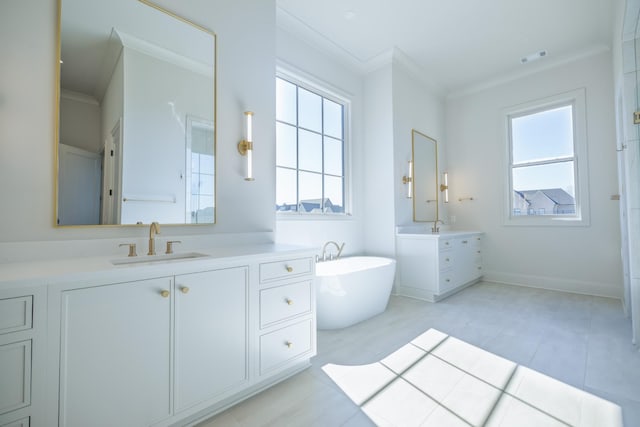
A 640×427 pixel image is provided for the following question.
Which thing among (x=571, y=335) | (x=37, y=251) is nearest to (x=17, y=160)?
(x=37, y=251)

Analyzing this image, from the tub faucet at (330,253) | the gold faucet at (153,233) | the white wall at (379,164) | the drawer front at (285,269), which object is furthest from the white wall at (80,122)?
the white wall at (379,164)

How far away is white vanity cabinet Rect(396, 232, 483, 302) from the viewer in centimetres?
336

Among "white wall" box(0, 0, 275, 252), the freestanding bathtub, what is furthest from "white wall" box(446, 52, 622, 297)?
"white wall" box(0, 0, 275, 252)

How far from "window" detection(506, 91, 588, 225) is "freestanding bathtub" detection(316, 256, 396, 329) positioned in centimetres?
259

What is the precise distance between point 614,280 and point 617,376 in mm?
2407

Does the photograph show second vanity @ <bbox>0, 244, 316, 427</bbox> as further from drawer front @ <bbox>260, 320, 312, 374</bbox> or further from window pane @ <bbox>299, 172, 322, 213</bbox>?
window pane @ <bbox>299, 172, 322, 213</bbox>

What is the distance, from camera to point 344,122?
150 inches

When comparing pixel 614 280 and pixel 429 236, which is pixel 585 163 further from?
pixel 429 236

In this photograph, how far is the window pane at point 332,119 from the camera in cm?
359

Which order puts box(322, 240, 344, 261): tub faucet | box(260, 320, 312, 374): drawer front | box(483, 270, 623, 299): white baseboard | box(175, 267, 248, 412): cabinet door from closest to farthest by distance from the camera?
box(175, 267, 248, 412): cabinet door < box(260, 320, 312, 374): drawer front < box(322, 240, 344, 261): tub faucet < box(483, 270, 623, 299): white baseboard

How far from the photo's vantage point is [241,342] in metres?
1.55

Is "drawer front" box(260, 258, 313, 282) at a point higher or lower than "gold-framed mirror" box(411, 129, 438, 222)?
lower

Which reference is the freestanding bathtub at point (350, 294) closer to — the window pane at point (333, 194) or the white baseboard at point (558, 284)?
the window pane at point (333, 194)

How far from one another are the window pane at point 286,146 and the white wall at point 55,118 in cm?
70
